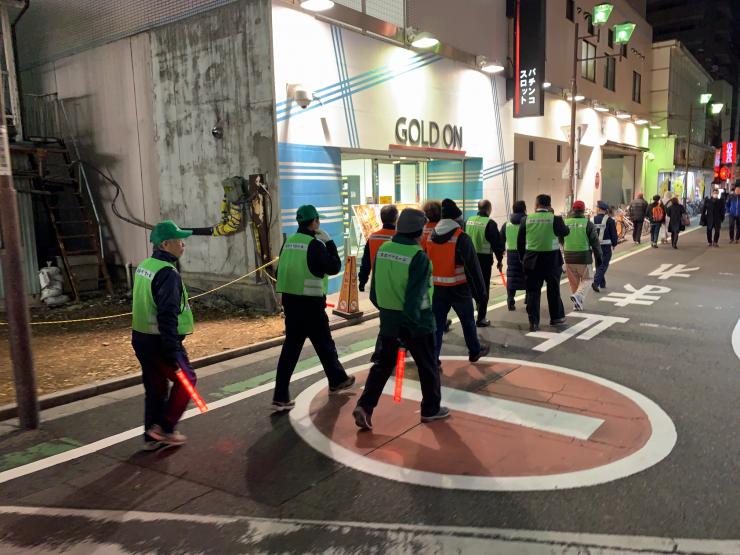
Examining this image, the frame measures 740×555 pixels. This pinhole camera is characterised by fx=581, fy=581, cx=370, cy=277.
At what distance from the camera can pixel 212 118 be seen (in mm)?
10758

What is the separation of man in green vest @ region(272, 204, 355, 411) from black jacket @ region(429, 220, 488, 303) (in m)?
1.36

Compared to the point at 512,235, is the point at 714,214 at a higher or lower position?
lower

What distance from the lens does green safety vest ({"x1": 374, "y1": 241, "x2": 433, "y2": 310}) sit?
4.68 m

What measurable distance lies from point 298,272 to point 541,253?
4450 mm

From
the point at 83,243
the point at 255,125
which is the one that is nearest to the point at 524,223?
the point at 255,125

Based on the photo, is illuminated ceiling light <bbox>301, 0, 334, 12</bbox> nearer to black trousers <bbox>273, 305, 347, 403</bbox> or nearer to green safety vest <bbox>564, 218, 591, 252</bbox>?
green safety vest <bbox>564, 218, 591, 252</bbox>

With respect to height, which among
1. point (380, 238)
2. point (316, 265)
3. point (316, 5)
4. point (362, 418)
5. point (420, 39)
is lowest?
point (362, 418)

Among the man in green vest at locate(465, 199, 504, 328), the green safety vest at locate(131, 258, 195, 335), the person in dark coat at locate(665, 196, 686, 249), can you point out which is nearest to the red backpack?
the person in dark coat at locate(665, 196, 686, 249)

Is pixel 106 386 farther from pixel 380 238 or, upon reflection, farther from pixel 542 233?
pixel 542 233

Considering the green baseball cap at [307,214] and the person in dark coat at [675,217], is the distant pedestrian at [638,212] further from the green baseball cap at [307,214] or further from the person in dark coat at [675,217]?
the green baseball cap at [307,214]

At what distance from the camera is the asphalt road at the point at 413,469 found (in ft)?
11.3

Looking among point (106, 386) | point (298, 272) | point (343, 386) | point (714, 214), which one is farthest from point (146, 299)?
point (714, 214)

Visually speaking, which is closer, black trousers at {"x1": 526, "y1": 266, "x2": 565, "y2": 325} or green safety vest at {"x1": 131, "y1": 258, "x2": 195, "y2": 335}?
green safety vest at {"x1": 131, "y1": 258, "x2": 195, "y2": 335}

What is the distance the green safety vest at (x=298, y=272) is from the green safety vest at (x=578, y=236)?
5.65 metres
